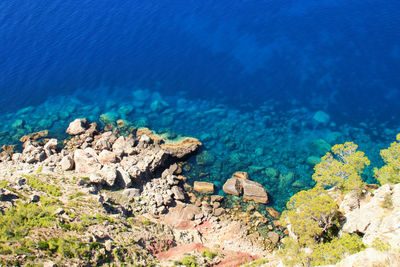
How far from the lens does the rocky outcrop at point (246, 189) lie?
5016 cm

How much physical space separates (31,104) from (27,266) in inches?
2208

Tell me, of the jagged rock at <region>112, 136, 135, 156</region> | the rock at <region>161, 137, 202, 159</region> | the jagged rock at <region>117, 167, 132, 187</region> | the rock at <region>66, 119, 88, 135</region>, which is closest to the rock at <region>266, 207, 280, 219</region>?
the rock at <region>161, 137, 202, 159</region>

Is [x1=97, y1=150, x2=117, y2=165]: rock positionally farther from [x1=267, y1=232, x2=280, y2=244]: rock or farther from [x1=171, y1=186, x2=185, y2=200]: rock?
[x1=267, y1=232, x2=280, y2=244]: rock

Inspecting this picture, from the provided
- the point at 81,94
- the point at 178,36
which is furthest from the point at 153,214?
the point at 178,36

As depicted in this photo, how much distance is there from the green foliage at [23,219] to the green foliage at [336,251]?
1174 inches

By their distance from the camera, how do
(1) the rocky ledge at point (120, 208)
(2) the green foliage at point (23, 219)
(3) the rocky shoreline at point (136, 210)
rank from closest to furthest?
(2) the green foliage at point (23, 219) → (3) the rocky shoreline at point (136, 210) → (1) the rocky ledge at point (120, 208)

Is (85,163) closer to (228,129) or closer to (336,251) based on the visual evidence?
(228,129)

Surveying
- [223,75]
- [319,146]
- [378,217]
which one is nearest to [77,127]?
[223,75]

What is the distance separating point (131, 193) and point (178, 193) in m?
7.66

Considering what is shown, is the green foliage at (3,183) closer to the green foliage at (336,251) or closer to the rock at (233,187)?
the rock at (233,187)

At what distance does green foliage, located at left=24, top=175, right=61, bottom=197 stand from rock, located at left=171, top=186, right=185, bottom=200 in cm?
1754

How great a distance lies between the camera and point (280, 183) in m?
52.9

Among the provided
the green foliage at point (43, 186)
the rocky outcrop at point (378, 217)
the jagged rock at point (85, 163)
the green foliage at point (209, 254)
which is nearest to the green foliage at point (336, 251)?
the rocky outcrop at point (378, 217)

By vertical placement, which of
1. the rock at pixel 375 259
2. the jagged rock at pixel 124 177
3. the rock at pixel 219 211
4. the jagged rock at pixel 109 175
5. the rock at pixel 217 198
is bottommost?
the rock at pixel 219 211
